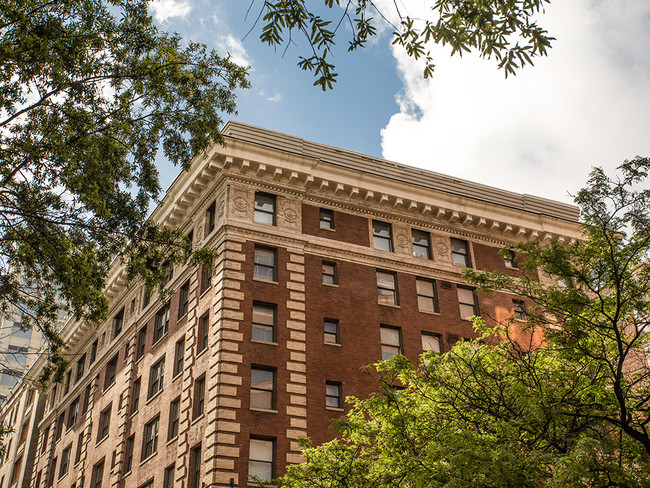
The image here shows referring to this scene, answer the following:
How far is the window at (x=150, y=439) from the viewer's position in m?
36.0

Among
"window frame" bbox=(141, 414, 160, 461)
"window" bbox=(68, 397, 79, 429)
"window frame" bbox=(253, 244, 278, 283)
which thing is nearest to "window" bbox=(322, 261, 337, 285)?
"window frame" bbox=(253, 244, 278, 283)

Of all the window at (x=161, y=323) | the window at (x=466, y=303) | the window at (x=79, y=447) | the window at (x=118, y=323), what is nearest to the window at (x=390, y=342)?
the window at (x=466, y=303)

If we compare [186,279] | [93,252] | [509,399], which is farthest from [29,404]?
[509,399]

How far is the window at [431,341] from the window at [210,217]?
1209 centimetres

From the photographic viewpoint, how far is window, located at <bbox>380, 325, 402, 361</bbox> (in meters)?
35.4

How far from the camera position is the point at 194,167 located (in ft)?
126

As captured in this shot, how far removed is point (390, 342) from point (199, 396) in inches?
378

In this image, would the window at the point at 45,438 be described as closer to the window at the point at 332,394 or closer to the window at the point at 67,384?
the window at the point at 67,384

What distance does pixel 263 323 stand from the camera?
3359 centimetres

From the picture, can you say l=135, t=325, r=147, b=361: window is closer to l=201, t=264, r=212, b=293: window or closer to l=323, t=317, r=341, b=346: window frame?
l=201, t=264, r=212, b=293: window

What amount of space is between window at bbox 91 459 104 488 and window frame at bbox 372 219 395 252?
792 inches

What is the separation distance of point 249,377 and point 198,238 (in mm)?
9578

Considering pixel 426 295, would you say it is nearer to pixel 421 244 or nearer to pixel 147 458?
pixel 421 244

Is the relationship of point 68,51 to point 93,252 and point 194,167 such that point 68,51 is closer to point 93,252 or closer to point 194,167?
point 93,252
